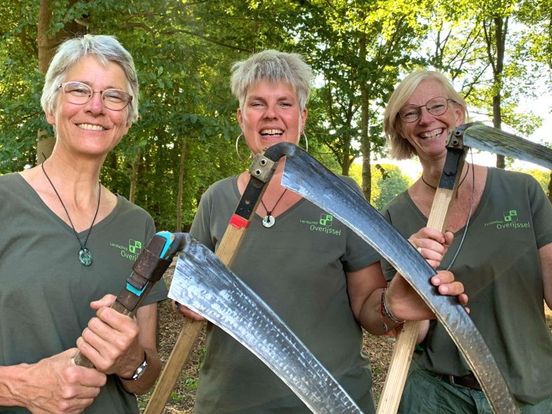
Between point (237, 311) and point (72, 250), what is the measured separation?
821mm

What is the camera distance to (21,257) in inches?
66.4

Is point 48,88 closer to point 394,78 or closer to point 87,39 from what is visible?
point 87,39

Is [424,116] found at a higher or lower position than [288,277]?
higher

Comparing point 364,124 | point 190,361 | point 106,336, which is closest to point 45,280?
point 106,336

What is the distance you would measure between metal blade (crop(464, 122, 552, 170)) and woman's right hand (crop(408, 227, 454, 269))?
0.33 meters

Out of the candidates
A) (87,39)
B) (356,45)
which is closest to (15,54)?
(356,45)

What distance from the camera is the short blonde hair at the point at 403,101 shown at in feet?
8.03

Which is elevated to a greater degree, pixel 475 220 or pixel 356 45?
pixel 356 45

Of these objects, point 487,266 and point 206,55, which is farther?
point 206,55

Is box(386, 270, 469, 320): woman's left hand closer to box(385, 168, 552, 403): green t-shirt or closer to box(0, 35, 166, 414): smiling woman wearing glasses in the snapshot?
box(385, 168, 552, 403): green t-shirt

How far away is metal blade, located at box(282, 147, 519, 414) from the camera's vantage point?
142 centimetres

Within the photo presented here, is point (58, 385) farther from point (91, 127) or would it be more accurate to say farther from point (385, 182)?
point (385, 182)

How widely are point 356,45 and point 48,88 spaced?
7.05 meters

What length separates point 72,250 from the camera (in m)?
1.77
